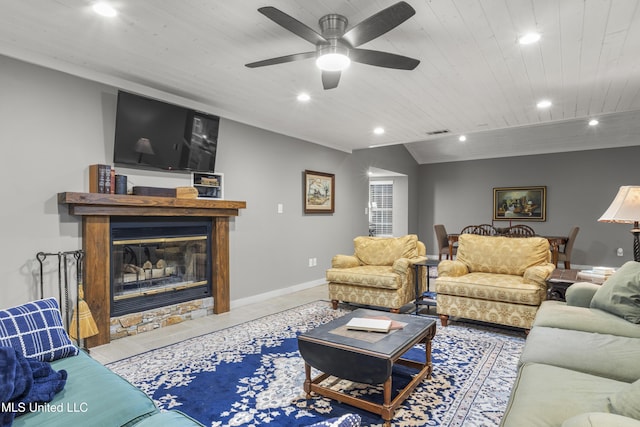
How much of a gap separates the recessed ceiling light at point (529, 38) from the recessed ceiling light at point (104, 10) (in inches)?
106

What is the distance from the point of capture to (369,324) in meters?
2.38

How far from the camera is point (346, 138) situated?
18.9 ft

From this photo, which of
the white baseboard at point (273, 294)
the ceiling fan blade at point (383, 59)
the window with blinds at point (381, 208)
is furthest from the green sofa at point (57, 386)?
the window with blinds at point (381, 208)

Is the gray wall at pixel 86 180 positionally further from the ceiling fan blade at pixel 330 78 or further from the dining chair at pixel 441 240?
the dining chair at pixel 441 240

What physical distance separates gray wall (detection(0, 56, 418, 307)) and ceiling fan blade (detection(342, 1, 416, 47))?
2315mm

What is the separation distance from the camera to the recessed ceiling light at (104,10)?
218cm

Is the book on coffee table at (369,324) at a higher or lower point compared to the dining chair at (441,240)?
lower

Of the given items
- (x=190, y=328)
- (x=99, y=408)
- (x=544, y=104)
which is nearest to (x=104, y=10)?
(x=99, y=408)

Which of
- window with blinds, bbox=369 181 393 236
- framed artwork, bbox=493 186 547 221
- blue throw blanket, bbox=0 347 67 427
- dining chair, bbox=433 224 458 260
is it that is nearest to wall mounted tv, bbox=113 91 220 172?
blue throw blanket, bbox=0 347 67 427

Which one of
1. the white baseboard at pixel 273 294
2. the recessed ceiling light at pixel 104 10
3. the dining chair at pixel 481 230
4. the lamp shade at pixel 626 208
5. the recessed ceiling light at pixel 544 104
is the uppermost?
the recessed ceiling light at pixel 544 104

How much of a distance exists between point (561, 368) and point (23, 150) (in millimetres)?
3776

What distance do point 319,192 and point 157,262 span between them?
275 cm

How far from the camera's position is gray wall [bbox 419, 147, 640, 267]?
7348mm

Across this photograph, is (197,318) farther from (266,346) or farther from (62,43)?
(62,43)
